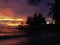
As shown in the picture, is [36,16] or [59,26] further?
[36,16]

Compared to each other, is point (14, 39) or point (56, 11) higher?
point (56, 11)

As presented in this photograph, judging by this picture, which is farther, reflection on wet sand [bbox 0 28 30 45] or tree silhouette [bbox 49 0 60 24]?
tree silhouette [bbox 49 0 60 24]

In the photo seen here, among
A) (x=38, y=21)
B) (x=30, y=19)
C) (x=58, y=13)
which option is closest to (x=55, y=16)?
(x=58, y=13)

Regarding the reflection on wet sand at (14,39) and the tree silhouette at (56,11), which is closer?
the reflection on wet sand at (14,39)

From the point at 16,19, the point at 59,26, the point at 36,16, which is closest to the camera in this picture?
the point at 59,26

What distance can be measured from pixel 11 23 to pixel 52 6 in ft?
37.6

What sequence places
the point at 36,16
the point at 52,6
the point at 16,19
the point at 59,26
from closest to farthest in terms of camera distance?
the point at 59,26, the point at 52,6, the point at 36,16, the point at 16,19

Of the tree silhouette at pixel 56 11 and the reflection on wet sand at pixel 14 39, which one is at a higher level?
the tree silhouette at pixel 56 11

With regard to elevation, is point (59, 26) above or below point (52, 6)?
below

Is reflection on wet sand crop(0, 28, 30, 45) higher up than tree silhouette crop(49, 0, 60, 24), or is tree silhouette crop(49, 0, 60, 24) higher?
tree silhouette crop(49, 0, 60, 24)

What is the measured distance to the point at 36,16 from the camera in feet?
183

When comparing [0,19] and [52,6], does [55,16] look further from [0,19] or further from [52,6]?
[0,19]

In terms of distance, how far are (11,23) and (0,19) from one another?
552cm

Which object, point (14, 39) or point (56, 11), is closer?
point (14, 39)
